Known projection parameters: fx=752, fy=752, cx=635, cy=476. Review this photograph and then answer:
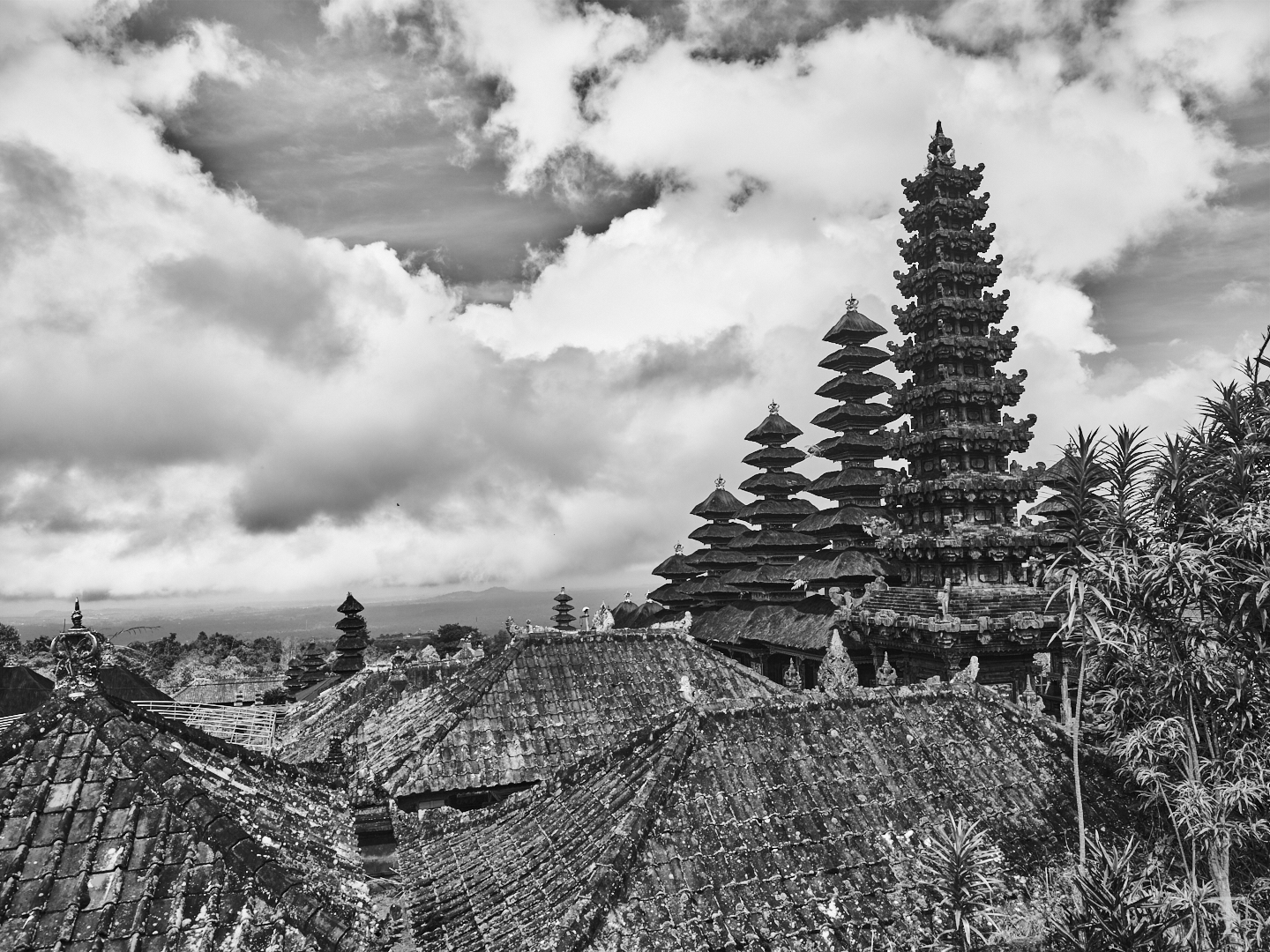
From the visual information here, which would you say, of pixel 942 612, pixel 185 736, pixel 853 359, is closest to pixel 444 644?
pixel 853 359

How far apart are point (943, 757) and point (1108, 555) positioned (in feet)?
12.2

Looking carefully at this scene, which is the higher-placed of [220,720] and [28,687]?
[28,687]

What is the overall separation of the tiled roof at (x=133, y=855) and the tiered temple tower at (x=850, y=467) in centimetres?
2698

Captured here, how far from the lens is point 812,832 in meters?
8.89

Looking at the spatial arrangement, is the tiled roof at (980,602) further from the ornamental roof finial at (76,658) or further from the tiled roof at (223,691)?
the tiled roof at (223,691)

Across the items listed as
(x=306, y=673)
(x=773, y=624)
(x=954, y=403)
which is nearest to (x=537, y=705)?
(x=954, y=403)

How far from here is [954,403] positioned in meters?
25.3

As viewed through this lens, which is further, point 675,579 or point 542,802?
point 675,579

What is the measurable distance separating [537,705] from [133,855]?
10.9 metres

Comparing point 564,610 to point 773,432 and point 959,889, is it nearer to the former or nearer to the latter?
point 773,432

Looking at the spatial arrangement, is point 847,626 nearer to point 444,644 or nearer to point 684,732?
point 684,732

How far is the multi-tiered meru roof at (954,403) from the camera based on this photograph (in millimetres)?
24234

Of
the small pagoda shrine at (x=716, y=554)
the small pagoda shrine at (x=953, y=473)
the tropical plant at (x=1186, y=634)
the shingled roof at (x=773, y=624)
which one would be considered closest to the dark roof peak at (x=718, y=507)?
the small pagoda shrine at (x=716, y=554)

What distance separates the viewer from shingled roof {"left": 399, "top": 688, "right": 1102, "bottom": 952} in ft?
25.9
